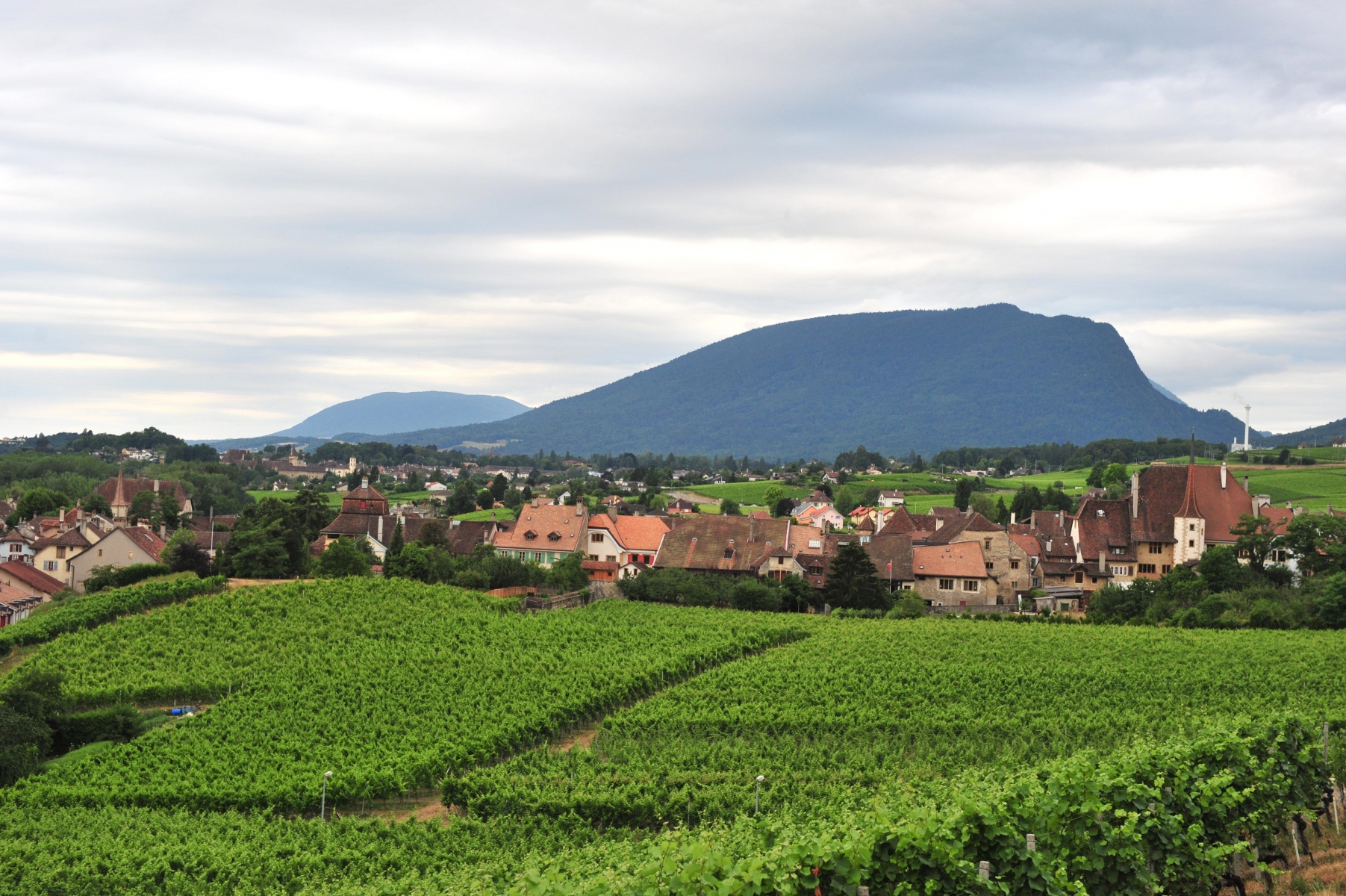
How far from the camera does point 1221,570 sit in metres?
54.9

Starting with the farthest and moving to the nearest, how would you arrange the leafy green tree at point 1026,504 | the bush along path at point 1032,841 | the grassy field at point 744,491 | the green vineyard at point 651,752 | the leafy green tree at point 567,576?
the grassy field at point 744,491, the leafy green tree at point 1026,504, the leafy green tree at point 567,576, the green vineyard at point 651,752, the bush along path at point 1032,841

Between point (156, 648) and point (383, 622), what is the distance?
330 inches

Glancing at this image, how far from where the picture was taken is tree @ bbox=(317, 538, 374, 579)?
5625 centimetres

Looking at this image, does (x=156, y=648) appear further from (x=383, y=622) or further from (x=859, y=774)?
(x=859, y=774)

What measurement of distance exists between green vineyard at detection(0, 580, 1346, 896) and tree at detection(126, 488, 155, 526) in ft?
173

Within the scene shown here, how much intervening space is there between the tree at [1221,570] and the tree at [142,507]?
83081mm

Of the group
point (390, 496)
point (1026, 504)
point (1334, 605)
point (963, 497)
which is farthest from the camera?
point (390, 496)

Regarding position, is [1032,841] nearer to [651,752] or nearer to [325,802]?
[651,752]

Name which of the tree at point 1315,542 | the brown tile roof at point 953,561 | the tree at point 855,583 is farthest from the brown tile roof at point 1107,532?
the tree at point 855,583

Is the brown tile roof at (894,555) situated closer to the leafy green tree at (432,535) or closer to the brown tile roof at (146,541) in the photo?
the leafy green tree at (432,535)

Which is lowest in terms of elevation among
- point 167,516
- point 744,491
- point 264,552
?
point 167,516

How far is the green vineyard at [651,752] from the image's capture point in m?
13.6

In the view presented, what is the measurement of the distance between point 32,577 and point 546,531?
30099 millimetres

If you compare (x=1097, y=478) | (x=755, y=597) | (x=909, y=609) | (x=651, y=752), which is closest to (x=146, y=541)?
(x=755, y=597)
